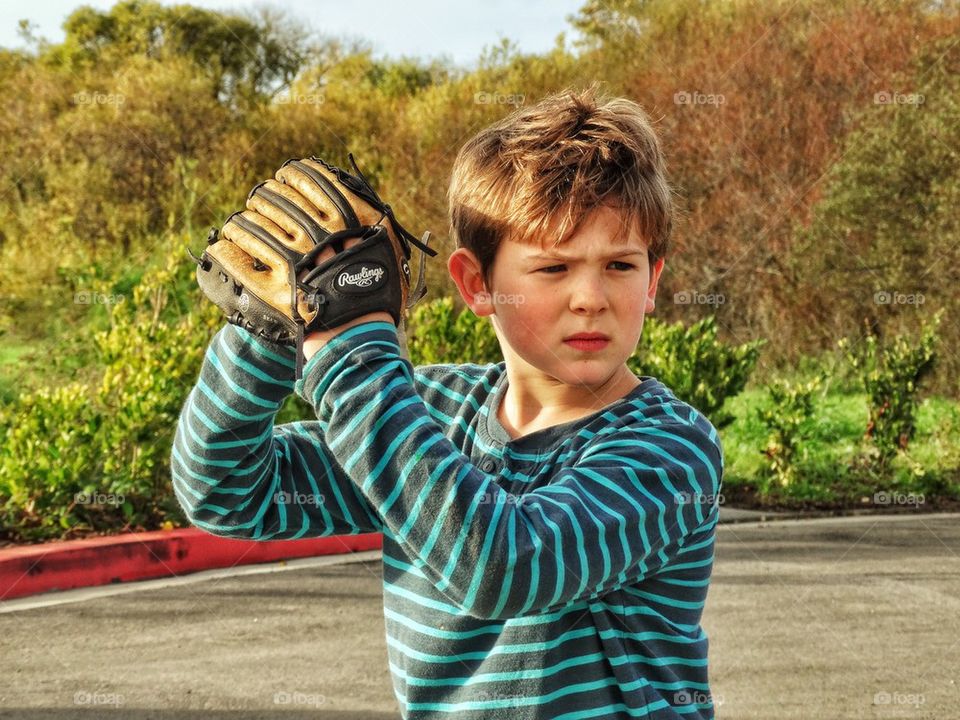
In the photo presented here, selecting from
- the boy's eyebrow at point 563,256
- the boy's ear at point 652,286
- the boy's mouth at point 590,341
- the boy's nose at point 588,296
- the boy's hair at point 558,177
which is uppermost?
Answer: the boy's hair at point 558,177

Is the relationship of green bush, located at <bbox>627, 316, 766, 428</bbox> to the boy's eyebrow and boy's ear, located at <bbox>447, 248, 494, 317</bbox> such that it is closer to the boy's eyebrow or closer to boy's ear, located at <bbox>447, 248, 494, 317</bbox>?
boy's ear, located at <bbox>447, 248, 494, 317</bbox>

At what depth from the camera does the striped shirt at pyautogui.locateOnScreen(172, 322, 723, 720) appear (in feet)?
4.48

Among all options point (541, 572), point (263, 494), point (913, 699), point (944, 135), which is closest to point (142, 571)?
point (913, 699)

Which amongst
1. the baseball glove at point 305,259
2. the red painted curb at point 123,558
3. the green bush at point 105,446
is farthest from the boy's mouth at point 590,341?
the green bush at point 105,446

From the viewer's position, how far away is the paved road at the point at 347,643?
14.5 ft

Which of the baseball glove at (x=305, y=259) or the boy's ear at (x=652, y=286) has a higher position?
the baseball glove at (x=305, y=259)

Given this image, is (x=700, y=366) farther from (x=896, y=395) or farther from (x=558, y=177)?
(x=558, y=177)

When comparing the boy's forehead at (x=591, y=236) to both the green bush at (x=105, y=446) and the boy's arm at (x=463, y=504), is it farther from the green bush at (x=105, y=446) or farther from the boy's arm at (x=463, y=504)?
the green bush at (x=105, y=446)

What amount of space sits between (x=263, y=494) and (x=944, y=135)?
37.3 ft

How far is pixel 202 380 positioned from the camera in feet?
5.31

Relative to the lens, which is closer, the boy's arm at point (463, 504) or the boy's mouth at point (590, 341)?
the boy's arm at point (463, 504)

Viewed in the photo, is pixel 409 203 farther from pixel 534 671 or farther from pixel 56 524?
pixel 534 671

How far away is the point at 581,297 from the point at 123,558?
5.19 meters

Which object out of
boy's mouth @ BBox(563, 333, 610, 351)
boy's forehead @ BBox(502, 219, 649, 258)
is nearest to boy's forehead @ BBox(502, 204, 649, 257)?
boy's forehead @ BBox(502, 219, 649, 258)
